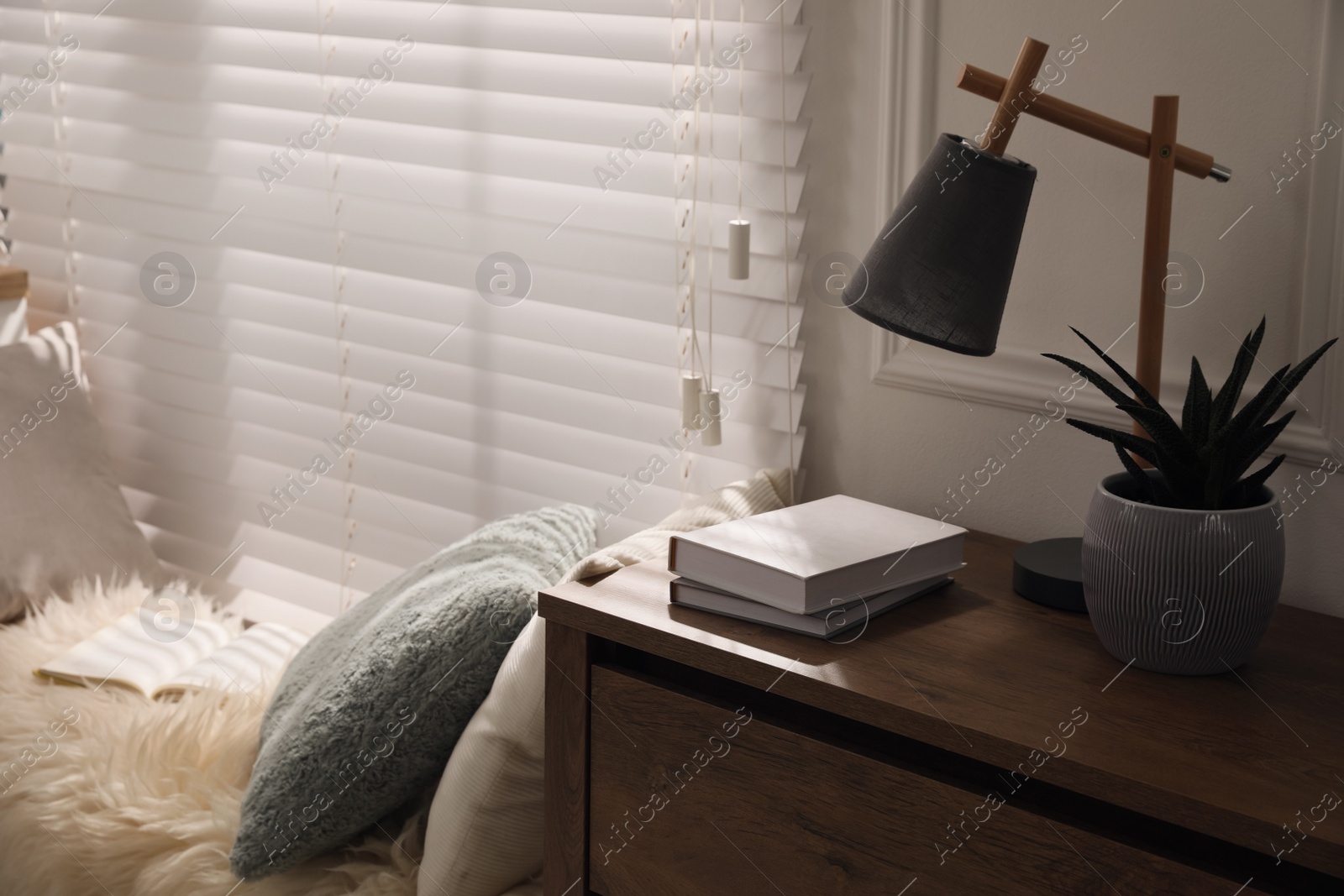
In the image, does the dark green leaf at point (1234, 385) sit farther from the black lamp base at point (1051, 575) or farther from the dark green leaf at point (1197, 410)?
the black lamp base at point (1051, 575)

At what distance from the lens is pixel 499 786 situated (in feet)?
3.58

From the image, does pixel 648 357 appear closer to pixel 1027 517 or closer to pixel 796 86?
pixel 796 86

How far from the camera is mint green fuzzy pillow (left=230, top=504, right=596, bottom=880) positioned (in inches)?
44.2

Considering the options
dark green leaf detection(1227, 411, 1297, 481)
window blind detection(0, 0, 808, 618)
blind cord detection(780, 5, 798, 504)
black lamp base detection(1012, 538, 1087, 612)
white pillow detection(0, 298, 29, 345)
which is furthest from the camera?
white pillow detection(0, 298, 29, 345)

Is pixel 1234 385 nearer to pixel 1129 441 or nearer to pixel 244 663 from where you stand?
pixel 1129 441

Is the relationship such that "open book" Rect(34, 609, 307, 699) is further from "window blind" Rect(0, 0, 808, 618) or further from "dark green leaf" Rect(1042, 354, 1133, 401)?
"dark green leaf" Rect(1042, 354, 1133, 401)

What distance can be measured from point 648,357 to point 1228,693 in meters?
0.86

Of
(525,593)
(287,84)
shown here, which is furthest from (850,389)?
(287,84)

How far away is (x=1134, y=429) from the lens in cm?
97

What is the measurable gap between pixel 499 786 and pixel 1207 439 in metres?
0.72

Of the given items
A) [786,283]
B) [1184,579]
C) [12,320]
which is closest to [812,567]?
[1184,579]

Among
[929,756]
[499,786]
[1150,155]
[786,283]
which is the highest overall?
[1150,155]

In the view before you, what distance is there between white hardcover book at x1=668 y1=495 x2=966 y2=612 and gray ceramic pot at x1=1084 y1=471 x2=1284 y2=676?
0.57ft

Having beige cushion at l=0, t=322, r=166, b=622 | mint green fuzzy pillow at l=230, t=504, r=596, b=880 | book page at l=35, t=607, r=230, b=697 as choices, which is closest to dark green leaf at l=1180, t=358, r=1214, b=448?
mint green fuzzy pillow at l=230, t=504, r=596, b=880
